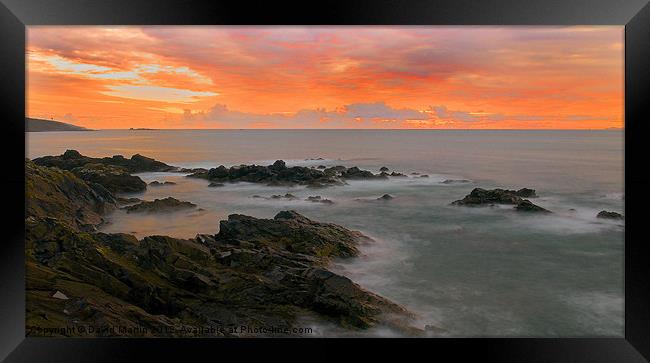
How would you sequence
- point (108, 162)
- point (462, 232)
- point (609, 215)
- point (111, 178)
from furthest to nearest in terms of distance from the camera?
point (108, 162), point (111, 178), point (609, 215), point (462, 232)

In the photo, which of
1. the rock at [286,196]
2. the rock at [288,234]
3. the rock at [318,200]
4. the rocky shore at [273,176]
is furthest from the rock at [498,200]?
the rock at [288,234]

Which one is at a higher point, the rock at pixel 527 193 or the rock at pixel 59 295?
the rock at pixel 527 193

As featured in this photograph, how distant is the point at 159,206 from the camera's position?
13266 mm

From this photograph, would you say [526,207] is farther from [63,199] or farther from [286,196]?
[63,199]

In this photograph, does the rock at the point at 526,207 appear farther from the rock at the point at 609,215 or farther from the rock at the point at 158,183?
the rock at the point at 158,183

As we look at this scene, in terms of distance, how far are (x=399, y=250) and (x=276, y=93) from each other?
638 cm

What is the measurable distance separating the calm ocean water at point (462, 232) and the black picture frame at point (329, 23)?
0.89m

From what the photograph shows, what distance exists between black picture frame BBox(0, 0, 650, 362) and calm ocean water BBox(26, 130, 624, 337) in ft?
2.93

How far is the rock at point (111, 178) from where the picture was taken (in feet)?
48.3

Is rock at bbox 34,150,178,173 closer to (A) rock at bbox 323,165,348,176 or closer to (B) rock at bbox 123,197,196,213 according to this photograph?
(B) rock at bbox 123,197,196,213

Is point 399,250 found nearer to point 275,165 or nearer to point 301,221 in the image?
point 301,221

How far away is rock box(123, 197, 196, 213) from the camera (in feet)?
42.0

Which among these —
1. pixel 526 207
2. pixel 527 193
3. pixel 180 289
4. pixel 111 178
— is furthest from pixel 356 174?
pixel 180 289

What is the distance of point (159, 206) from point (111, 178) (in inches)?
123
